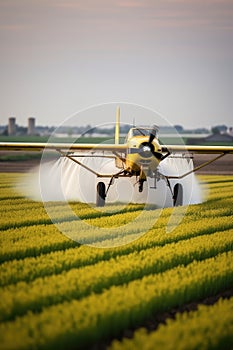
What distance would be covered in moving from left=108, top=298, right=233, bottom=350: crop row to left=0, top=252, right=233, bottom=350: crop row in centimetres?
53

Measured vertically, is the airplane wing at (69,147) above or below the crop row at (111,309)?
above

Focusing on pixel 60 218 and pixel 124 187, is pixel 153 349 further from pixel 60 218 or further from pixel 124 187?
pixel 124 187

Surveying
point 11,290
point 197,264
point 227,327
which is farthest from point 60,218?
point 227,327

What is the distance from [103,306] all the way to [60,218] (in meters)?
11.5

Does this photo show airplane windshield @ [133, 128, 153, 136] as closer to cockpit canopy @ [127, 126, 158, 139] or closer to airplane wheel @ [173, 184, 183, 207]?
cockpit canopy @ [127, 126, 158, 139]

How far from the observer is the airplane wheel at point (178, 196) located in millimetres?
26644

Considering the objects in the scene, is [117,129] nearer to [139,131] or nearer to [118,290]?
[139,131]

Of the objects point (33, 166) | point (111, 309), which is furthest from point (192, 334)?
point (33, 166)

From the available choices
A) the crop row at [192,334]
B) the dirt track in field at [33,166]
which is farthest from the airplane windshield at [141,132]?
the dirt track in field at [33,166]

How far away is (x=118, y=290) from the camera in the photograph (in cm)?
1255

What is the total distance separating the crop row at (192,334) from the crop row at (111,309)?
529mm

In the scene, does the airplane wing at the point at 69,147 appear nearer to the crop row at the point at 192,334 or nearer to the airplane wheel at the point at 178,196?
the airplane wheel at the point at 178,196

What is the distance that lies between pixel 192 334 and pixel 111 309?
1571mm

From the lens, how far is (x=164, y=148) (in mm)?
24844
